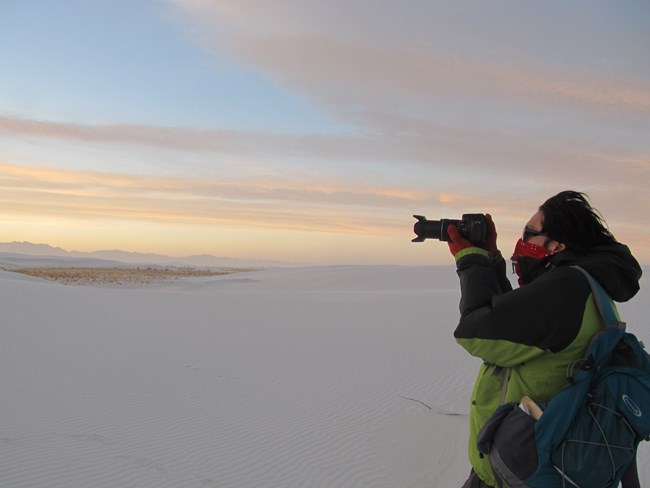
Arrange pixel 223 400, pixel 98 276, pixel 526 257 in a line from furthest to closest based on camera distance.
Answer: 1. pixel 98 276
2. pixel 223 400
3. pixel 526 257

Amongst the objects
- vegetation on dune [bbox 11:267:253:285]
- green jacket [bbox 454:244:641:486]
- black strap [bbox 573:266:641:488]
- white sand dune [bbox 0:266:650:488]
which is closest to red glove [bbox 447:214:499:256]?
green jacket [bbox 454:244:641:486]

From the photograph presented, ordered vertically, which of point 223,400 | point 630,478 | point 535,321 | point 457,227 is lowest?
point 223,400

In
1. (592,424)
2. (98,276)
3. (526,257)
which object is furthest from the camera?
(98,276)

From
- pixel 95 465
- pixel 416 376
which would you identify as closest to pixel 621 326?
pixel 95 465

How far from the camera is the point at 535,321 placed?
1.89 m

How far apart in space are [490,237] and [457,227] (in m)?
0.15

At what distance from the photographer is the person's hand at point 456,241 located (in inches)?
91.7

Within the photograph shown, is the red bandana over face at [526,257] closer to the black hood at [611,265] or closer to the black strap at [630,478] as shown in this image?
the black hood at [611,265]

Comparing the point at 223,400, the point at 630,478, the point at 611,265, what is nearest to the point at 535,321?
the point at 611,265

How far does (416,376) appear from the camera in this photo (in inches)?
388

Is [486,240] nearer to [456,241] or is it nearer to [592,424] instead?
[456,241]

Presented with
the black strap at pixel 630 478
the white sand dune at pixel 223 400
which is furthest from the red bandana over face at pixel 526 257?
the white sand dune at pixel 223 400

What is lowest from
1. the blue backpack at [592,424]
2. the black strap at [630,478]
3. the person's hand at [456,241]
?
the black strap at [630,478]

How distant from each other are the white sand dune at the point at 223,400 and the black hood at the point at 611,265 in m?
3.67
